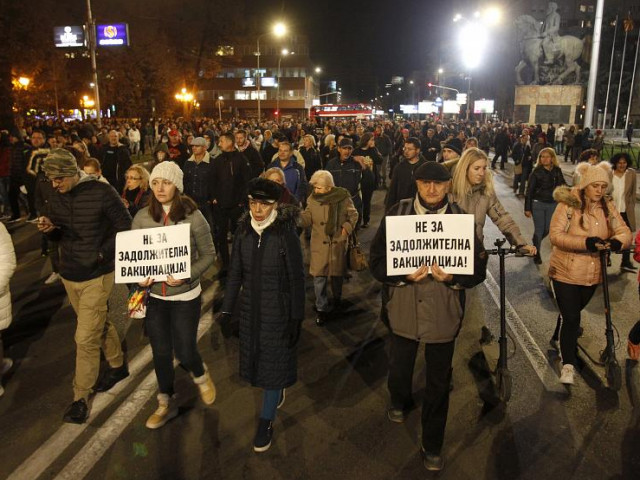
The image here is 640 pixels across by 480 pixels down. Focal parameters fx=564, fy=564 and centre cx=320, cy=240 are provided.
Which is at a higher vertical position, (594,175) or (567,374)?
(594,175)

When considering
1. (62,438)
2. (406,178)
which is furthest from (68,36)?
(62,438)

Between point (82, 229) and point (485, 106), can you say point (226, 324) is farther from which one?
point (485, 106)

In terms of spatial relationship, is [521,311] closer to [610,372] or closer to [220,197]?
[610,372]

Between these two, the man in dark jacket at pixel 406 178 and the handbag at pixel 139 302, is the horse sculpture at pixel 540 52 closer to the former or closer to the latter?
the man in dark jacket at pixel 406 178

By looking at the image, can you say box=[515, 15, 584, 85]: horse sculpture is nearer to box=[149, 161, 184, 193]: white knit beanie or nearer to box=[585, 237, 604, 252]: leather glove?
box=[585, 237, 604, 252]: leather glove

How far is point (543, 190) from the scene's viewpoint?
8.98m

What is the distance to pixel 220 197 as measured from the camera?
8.62 meters

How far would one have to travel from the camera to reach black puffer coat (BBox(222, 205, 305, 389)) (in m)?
3.85

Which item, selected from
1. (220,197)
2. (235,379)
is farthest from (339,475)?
(220,197)

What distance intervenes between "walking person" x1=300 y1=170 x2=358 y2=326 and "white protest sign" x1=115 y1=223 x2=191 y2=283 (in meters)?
2.32

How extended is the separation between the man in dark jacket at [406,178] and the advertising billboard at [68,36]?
24.0 meters

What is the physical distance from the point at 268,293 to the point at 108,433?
1673 mm

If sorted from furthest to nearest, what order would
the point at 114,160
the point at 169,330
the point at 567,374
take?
1. the point at 114,160
2. the point at 567,374
3. the point at 169,330

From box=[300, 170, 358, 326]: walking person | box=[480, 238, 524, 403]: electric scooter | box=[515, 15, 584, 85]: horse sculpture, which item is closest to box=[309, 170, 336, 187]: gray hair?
box=[300, 170, 358, 326]: walking person
